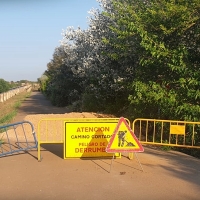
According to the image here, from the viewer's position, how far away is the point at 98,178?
7.63m

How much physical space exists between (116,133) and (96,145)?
1130 mm

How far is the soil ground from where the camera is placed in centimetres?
664

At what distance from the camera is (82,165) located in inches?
341

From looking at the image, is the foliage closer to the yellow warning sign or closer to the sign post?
the yellow warning sign

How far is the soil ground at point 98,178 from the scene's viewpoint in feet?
21.8

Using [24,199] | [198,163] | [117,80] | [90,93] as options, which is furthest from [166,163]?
[90,93]

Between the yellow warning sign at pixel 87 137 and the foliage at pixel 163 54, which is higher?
the foliage at pixel 163 54

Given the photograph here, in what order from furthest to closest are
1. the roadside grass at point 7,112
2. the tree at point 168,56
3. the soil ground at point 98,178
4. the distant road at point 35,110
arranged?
1. the distant road at point 35,110
2. the roadside grass at point 7,112
3. the tree at point 168,56
4. the soil ground at point 98,178

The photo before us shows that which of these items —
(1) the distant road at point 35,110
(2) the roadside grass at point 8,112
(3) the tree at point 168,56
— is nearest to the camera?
(3) the tree at point 168,56

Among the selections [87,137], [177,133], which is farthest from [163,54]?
[87,137]

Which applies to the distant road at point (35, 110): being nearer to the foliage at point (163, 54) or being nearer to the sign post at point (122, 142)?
the foliage at point (163, 54)

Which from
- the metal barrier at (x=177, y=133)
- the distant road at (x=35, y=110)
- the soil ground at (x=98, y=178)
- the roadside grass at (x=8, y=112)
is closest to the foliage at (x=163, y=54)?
the metal barrier at (x=177, y=133)

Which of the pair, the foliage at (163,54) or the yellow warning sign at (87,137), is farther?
the foliage at (163,54)

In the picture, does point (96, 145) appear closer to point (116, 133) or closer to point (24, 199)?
point (116, 133)
